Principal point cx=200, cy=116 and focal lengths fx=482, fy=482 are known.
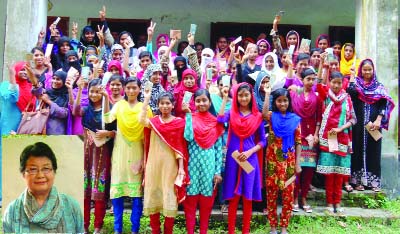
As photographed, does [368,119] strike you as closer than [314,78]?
No

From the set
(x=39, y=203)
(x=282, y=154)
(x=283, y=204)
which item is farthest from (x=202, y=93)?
(x=39, y=203)

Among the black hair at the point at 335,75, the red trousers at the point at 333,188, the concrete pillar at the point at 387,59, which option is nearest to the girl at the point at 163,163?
the red trousers at the point at 333,188

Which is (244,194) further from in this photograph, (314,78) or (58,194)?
(58,194)

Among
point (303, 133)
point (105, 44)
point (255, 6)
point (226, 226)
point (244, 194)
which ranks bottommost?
point (226, 226)

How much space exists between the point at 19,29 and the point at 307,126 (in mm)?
4005

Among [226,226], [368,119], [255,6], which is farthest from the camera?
[255,6]

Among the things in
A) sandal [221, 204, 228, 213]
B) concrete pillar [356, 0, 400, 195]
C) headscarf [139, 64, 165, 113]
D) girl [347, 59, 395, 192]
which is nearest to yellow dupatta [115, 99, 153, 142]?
headscarf [139, 64, 165, 113]

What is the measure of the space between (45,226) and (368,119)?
417 centimetres

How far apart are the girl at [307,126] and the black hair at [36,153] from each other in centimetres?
288

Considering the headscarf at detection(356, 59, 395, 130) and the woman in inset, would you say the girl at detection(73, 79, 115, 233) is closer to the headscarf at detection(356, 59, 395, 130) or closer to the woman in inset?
the woman in inset

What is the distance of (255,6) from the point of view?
888 cm

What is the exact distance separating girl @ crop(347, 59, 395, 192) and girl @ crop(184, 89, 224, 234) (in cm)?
217

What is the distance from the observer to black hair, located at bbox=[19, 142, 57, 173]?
3.53m

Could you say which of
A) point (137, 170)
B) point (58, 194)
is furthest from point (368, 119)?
point (58, 194)
